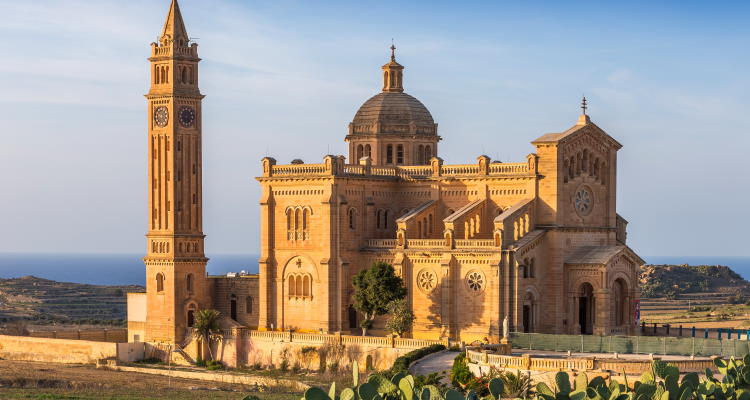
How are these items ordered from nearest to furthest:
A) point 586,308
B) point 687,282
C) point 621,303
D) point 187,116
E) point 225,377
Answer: point 225,377
point 621,303
point 586,308
point 187,116
point 687,282

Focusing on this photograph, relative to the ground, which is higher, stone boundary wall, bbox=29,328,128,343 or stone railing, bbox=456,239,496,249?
stone railing, bbox=456,239,496,249

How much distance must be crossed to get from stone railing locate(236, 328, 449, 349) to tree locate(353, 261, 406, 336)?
8.39 ft

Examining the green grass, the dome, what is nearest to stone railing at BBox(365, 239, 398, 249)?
the dome

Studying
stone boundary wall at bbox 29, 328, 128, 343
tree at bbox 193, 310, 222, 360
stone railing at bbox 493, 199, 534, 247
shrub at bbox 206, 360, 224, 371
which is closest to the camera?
stone railing at bbox 493, 199, 534, 247

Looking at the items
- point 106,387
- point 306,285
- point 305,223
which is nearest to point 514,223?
point 305,223

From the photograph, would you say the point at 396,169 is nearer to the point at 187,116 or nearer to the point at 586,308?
the point at 187,116

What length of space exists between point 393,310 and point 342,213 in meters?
6.57

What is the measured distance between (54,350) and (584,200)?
29528 mm

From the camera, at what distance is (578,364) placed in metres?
55.0

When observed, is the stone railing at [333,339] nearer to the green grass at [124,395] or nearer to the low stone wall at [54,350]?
the low stone wall at [54,350]

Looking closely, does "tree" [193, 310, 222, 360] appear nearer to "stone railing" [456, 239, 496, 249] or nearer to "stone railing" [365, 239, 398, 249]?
"stone railing" [365, 239, 398, 249]

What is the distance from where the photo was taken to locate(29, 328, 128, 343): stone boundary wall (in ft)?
257

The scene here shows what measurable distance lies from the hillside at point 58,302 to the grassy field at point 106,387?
102 ft

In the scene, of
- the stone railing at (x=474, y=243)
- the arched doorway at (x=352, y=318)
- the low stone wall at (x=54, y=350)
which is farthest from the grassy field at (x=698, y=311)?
the low stone wall at (x=54, y=350)
